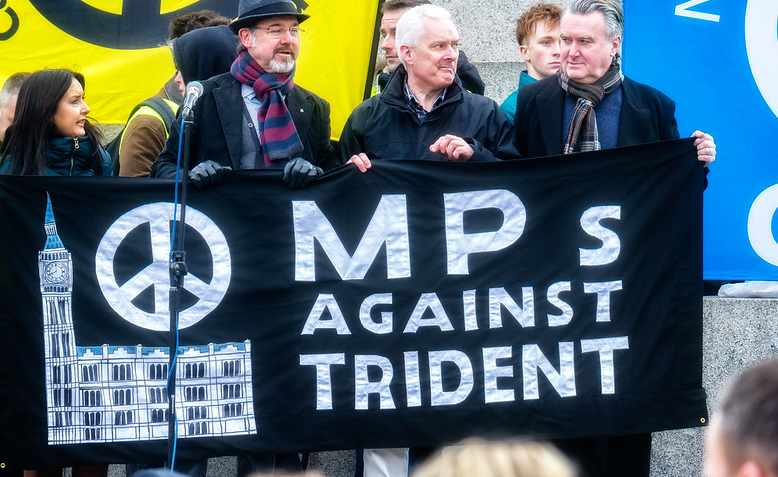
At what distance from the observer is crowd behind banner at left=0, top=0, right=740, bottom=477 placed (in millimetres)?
5516

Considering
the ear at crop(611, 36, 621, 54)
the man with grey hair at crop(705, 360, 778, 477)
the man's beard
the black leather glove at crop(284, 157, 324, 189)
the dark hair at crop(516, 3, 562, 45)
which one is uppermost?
the dark hair at crop(516, 3, 562, 45)

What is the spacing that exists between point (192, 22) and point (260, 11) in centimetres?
92

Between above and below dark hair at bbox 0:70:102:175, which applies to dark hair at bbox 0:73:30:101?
above

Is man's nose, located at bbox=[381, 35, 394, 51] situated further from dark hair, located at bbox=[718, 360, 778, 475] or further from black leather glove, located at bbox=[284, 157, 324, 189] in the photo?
dark hair, located at bbox=[718, 360, 778, 475]

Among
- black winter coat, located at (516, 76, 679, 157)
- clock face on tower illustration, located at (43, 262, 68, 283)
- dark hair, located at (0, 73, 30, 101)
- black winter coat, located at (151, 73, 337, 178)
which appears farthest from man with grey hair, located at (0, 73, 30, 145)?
black winter coat, located at (516, 76, 679, 157)

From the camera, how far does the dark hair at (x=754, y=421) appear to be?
202 cm

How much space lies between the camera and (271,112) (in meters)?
5.64

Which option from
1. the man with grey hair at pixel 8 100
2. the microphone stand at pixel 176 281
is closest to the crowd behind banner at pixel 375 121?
the microphone stand at pixel 176 281

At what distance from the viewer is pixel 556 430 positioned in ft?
17.6

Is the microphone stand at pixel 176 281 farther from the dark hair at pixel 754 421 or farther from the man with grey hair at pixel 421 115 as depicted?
the dark hair at pixel 754 421

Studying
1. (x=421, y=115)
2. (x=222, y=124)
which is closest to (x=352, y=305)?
(x=421, y=115)

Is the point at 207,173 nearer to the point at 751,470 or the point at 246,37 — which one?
the point at 246,37

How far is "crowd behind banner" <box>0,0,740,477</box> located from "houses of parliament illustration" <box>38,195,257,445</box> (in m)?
0.31

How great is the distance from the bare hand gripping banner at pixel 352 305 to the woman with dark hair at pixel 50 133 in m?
0.51
